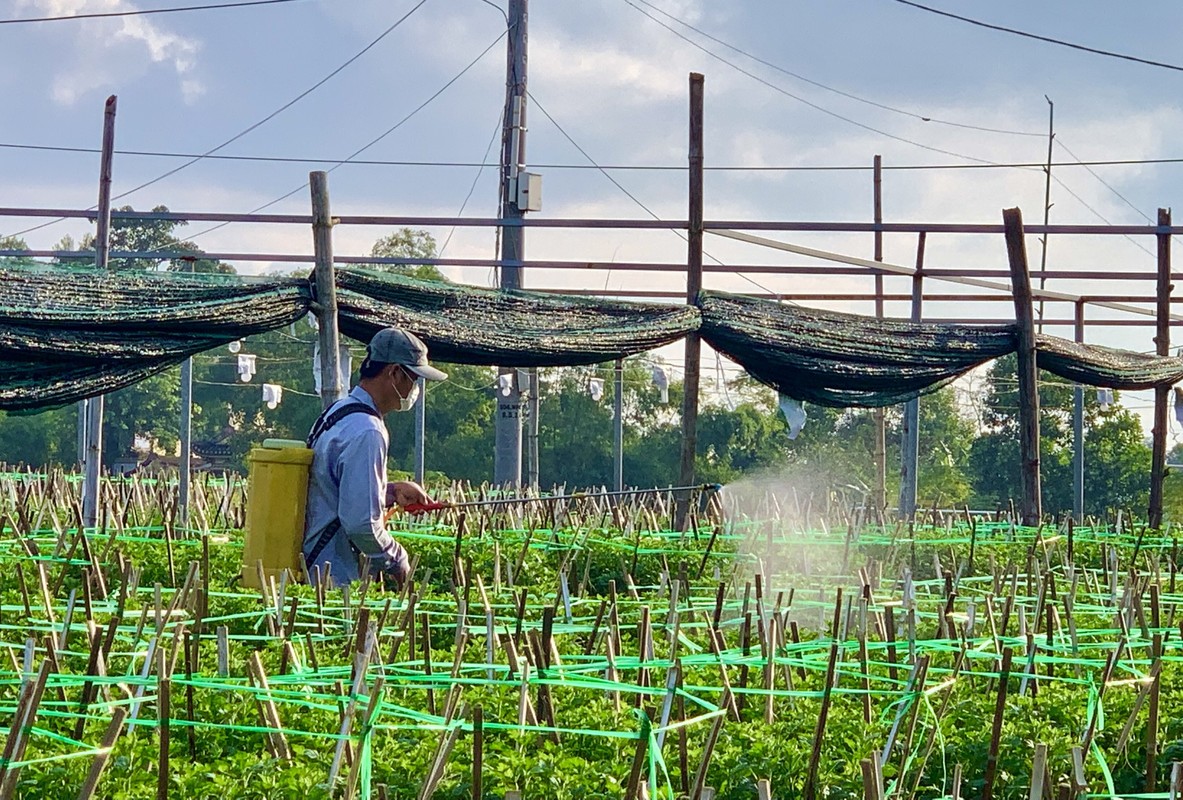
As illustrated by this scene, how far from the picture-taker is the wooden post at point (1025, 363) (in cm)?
1302

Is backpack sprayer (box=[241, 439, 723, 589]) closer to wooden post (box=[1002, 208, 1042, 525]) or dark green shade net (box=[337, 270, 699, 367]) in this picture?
dark green shade net (box=[337, 270, 699, 367])

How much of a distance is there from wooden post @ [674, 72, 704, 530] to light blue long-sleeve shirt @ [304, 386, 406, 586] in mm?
5720

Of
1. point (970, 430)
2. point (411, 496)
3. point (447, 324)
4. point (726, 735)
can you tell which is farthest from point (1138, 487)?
point (726, 735)

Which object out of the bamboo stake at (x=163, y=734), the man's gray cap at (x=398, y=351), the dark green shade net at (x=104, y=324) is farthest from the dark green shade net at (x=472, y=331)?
the bamboo stake at (x=163, y=734)

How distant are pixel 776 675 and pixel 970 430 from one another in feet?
154

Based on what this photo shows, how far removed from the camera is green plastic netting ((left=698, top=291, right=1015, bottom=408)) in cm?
1181

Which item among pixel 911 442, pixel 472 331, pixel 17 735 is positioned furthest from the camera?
pixel 911 442

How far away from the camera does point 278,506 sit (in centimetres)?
674

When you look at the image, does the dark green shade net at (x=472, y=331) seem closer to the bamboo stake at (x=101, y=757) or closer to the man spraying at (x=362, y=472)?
the man spraying at (x=362, y=472)

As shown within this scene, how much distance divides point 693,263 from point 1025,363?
3067 millimetres

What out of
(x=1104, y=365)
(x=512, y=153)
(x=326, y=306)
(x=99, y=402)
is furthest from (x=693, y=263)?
(x=512, y=153)

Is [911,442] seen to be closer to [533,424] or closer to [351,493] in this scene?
[533,424]

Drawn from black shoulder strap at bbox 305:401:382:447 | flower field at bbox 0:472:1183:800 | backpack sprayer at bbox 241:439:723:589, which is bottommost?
flower field at bbox 0:472:1183:800

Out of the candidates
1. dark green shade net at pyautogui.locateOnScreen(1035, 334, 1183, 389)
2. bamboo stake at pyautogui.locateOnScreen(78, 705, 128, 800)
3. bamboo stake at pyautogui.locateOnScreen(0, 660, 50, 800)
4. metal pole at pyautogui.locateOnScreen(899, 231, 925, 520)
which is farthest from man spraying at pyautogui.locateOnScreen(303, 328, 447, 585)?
metal pole at pyautogui.locateOnScreen(899, 231, 925, 520)
